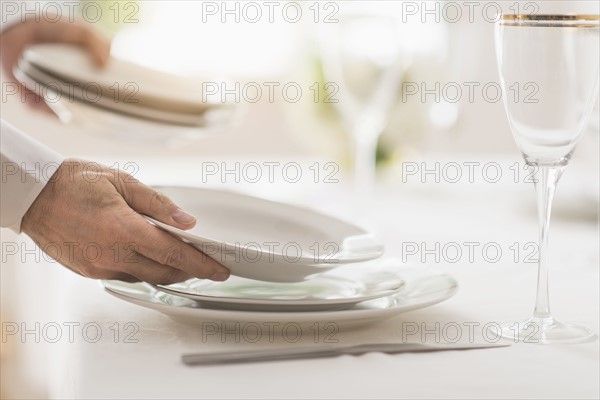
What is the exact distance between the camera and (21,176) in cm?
70

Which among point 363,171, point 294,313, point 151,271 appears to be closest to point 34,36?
point 363,171

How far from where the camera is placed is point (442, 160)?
170 centimetres

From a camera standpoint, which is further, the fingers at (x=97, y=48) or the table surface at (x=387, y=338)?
the fingers at (x=97, y=48)

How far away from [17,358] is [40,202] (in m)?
0.97

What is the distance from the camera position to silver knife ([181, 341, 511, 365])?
1.80 ft

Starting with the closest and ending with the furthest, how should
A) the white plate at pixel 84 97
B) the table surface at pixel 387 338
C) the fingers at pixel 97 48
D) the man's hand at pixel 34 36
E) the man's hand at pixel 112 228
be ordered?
the table surface at pixel 387 338 → the man's hand at pixel 112 228 → the white plate at pixel 84 97 → the fingers at pixel 97 48 → the man's hand at pixel 34 36

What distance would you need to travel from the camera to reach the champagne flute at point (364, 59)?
1.07 metres

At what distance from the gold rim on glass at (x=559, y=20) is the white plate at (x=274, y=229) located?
201 millimetres

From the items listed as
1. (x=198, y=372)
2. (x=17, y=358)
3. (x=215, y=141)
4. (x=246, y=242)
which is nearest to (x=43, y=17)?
(x=17, y=358)

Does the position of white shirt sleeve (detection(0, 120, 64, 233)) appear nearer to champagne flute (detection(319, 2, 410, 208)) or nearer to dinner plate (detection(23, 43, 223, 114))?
dinner plate (detection(23, 43, 223, 114))

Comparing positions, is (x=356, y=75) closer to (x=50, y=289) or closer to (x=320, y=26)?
(x=320, y=26)

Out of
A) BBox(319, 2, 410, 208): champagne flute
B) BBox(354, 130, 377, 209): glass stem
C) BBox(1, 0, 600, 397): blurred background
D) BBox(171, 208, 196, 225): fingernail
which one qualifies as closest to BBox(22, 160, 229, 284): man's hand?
BBox(171, 208, 196, 225): fingernail

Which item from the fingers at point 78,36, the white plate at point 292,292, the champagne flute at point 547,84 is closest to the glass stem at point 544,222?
the champagne flute at point 547,84
